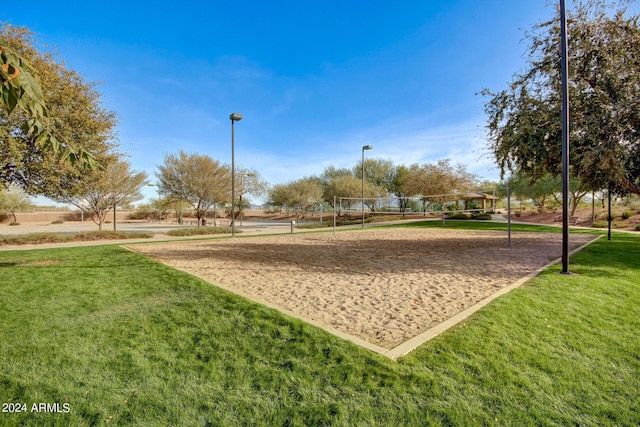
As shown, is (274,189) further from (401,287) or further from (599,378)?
(599,378)

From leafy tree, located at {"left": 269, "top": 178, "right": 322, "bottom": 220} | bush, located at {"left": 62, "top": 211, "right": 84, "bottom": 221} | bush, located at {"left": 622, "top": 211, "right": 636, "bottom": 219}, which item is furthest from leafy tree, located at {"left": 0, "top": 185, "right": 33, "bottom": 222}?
bush, located at {"left": 622, "top": 211, "right": 636, "bottom": 219}

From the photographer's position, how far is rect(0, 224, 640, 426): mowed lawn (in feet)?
7.84

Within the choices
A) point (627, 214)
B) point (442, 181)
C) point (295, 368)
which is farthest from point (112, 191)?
point (627, 214)

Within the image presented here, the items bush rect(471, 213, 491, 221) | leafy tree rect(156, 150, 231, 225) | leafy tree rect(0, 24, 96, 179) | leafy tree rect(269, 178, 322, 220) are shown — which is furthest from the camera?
leafy tree rect(269, 178, 322, 220)

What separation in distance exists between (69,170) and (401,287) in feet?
42.6

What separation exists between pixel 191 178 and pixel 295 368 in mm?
21307

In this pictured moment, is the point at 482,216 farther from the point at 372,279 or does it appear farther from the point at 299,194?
the point at 372,279

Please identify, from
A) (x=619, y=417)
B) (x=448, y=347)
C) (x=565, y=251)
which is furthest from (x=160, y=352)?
(x=565, y=251)

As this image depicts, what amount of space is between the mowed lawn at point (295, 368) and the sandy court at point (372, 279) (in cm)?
58

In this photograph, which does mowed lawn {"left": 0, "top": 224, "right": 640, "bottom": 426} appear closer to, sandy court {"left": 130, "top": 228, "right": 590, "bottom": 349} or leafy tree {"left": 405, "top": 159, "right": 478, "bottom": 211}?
sandy court {"left": 130, "top": 228, "right": 590, "bottom": 349}

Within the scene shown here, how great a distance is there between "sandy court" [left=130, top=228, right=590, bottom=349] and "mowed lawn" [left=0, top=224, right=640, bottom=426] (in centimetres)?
58

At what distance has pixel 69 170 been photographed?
37.6 ft

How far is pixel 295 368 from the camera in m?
2.98

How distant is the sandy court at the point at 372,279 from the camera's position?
433 cm
